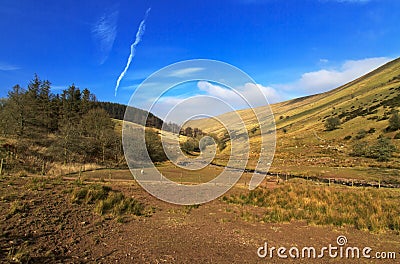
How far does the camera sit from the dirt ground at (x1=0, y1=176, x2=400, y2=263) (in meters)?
7.75

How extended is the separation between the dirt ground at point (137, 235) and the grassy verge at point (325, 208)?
1.04 metres

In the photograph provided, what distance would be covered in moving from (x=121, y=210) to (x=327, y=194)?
1686cm

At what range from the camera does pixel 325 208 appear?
16016 millimetres

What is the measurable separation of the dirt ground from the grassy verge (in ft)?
3.42

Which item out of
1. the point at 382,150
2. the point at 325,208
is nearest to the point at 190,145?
the point at 325,208

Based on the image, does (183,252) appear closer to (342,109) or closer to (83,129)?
(83,129)

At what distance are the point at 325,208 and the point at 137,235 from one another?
12577 millimetres

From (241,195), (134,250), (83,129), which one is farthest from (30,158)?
(134,250)

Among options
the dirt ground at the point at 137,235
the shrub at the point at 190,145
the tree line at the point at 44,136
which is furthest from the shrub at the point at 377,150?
the tree line at the point at 44,136

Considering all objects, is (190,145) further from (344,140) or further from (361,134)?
(344,140)

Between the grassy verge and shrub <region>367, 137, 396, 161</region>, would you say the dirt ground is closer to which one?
the grassy verge

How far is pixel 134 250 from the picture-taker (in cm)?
845

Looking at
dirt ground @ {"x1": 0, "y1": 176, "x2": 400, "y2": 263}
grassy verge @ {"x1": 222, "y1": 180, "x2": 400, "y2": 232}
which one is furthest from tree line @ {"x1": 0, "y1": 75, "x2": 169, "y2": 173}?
grassy verge @ {"x1": 222, "y1": 180, "x2": 400, "y2": 232}

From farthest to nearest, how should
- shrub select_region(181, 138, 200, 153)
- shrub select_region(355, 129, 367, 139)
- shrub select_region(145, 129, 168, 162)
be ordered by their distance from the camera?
shrub select_region(355, 129, 367, 139), shrub select_region(145, 129, 168, 162), shrub select_region(181, 138, 200, 153)
